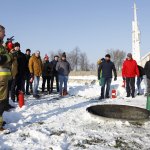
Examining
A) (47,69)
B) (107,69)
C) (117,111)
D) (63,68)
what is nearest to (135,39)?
(47,69)

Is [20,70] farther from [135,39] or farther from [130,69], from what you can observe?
[135,39]

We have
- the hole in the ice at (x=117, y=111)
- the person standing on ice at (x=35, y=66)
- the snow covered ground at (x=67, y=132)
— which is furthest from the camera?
the person standing on ice at (x=35, y=66)

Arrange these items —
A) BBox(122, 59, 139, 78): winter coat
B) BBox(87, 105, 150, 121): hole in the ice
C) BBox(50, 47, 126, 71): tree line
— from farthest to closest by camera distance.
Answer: BBox(50, 47, 126, 71): tree line, BBox(122, 59, 139, 78): winter coat, BBox(87, 105, 150, 121): hole in the ice

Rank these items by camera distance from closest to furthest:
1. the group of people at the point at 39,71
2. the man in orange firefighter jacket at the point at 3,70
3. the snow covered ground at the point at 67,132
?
the snow covered ground at the point at 67,132 < the man in orange firefighter jacket at the point at 3,70 < the group of people at the point at 39,71

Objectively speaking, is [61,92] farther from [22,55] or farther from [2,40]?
[2,40]

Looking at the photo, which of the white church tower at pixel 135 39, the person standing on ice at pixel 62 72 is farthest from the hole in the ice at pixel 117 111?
the white church tower at pixel 135 39

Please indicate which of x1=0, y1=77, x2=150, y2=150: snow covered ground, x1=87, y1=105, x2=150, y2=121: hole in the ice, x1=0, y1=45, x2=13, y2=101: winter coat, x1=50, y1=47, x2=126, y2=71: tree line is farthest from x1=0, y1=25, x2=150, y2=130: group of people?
x1=50, y1=47, x2=126, y2=71: tree line

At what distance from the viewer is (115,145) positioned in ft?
19.6

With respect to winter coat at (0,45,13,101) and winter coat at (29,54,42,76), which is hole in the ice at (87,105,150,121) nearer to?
winter coat at (0,45,13,101)

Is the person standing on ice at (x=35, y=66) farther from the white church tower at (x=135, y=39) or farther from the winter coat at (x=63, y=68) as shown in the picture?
the white church tower at (x=135, y=39)

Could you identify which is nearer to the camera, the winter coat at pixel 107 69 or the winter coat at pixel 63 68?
the winter coat at pixel 107 69

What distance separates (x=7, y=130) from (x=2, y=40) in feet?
6.27

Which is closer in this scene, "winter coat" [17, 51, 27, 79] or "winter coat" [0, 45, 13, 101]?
"winter coat" [0, 45, 13, 101]

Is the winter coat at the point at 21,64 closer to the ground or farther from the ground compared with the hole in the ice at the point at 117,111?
farther from the ground
